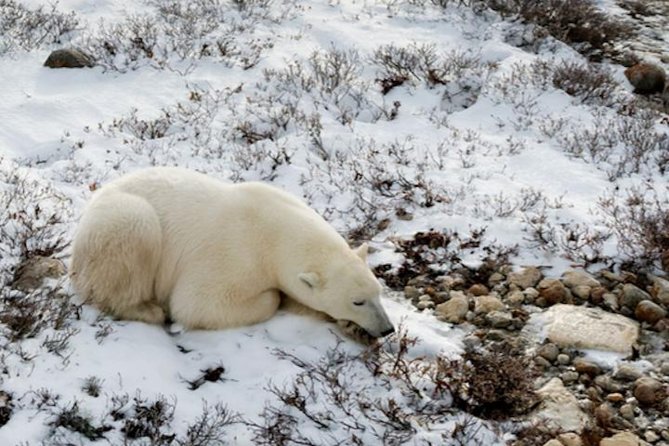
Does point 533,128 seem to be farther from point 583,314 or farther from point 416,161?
point 583,314

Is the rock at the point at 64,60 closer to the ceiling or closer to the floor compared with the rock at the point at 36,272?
closer to the ceiling

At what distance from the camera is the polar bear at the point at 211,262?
5270 mm

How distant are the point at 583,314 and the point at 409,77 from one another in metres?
5.09

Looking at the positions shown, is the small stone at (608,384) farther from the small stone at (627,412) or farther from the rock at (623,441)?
the rock at (623,441)

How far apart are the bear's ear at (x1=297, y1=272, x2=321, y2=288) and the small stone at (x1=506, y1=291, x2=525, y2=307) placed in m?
1.74

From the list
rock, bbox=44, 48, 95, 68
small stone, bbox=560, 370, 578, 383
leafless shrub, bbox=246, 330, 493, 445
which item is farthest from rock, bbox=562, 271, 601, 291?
rock, bbox=44, 48, 95, 68

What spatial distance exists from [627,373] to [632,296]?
0.97m

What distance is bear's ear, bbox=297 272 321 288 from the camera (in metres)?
5.23

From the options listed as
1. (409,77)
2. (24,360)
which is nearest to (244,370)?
(24,360)

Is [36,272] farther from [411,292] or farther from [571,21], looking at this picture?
[571,21]

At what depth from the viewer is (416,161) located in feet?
27.0

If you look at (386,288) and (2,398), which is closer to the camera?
(2,398)

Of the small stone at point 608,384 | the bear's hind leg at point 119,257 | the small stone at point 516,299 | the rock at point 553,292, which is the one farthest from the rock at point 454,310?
the bear's hind leg at point 119,257

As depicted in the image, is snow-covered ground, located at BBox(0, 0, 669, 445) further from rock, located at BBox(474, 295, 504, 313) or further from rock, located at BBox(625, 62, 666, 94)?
rock, located at BBox(474, 295, 504, 313)
